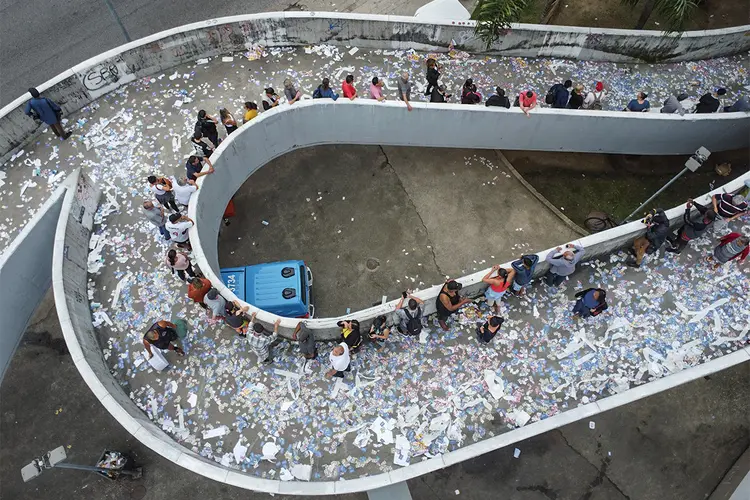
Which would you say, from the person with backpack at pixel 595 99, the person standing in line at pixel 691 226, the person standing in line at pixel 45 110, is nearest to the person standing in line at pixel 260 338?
the person standing in line at pixel 45 110

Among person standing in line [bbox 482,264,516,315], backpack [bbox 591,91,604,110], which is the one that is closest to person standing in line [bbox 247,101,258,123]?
person standing in line [bbox 482,264,516,315]

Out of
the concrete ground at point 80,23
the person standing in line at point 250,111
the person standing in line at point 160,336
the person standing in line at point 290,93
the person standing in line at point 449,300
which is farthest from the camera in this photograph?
the concrete ground at point 80,23

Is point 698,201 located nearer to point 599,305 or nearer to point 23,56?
point 599,305

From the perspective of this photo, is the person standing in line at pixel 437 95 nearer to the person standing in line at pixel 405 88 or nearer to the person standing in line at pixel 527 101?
the person standing in line at pixel 405 88

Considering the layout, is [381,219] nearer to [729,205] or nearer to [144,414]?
[144,414]

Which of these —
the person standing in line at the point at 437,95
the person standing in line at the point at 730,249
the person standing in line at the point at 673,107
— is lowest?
the person standing in line at the point at 730,249
